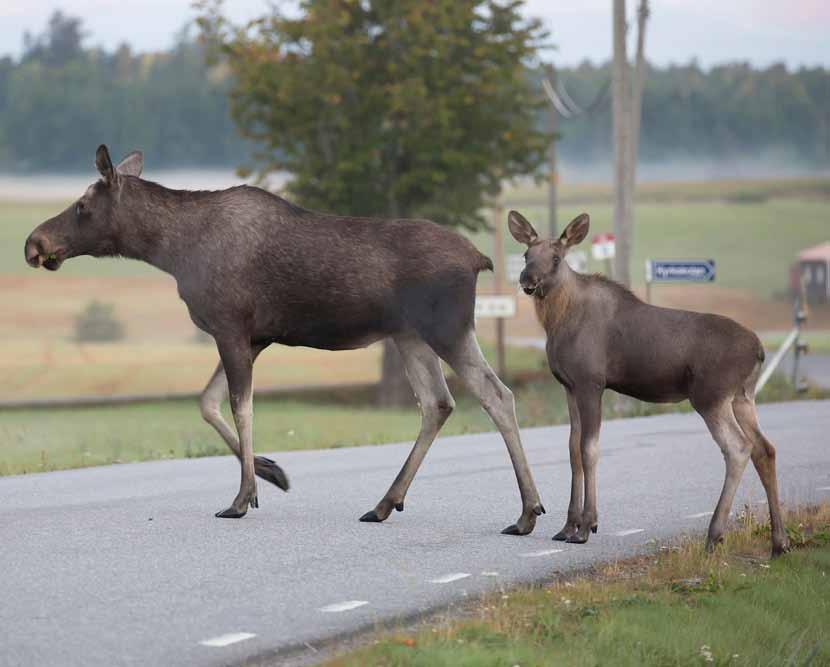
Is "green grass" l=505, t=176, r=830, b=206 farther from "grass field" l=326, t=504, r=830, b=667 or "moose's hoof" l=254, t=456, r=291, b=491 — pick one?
"grass field" l=326, t=504, r=830, b=667

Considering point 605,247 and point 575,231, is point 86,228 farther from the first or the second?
point 605,247

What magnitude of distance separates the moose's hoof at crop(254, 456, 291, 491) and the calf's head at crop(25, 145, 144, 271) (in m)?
1.81

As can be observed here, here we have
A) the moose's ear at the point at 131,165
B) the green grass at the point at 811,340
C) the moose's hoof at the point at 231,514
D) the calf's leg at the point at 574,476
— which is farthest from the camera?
the green grass at the point at 811,340

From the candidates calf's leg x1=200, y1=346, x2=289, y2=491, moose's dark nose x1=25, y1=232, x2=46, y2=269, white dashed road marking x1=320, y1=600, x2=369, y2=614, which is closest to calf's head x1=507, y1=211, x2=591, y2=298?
calf's leg x1=200, y1=346, x2=289, y2=491

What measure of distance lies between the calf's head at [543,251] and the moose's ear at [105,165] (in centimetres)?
281

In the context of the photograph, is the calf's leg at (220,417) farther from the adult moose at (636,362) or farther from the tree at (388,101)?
the tree at (388,101)

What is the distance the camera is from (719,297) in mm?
67812

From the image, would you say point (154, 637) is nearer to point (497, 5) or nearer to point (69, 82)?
point (497, 5)

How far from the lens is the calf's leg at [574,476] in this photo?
9.45 meters

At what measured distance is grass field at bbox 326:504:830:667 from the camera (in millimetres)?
6703

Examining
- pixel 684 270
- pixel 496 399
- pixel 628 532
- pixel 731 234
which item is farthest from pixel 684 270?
pixel 731 234

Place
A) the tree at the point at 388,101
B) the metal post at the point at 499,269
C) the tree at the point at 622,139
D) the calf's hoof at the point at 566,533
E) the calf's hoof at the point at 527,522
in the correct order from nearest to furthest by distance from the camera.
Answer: the calf's hoof at the point at 566,533
the calf's hoof at the point at 527,522
the tree at the point at 622,139
the tree at the point at 388,101
the metal post at the point at 499,269

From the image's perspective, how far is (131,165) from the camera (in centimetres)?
1131

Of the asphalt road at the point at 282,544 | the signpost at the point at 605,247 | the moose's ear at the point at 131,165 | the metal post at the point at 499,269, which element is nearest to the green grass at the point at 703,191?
the metal post at the point at 499,269
